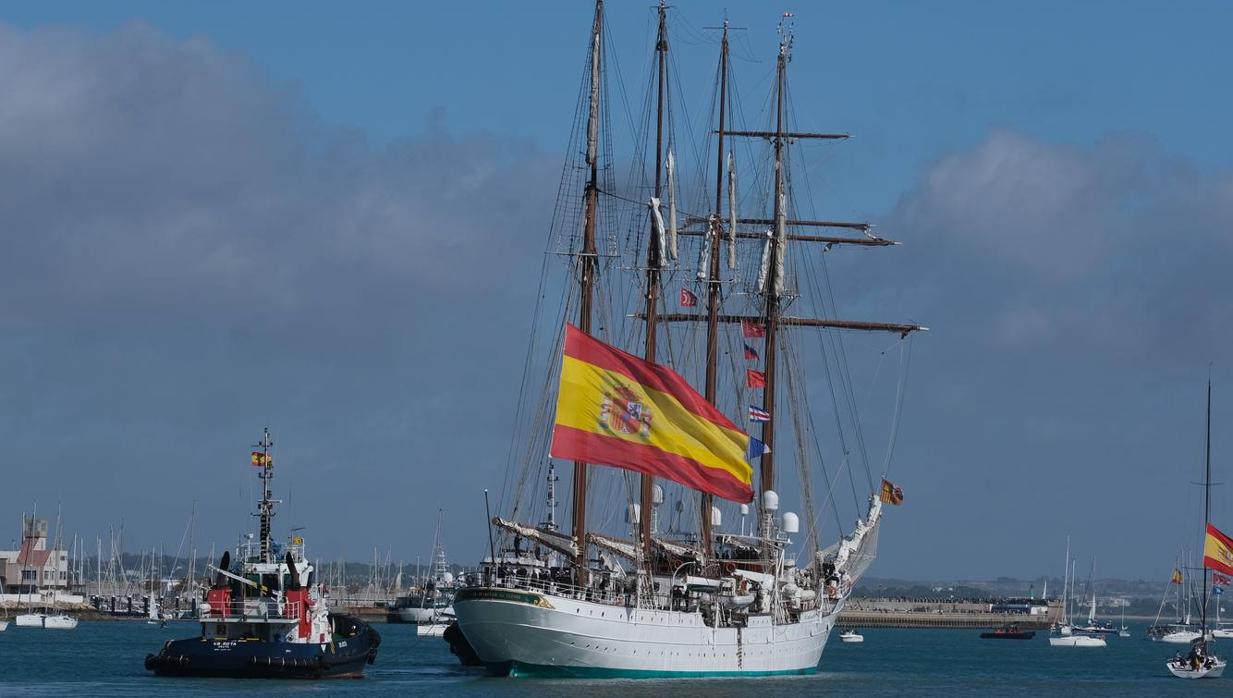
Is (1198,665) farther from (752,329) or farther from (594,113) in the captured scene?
(594,113)

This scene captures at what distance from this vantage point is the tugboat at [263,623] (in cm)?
9819

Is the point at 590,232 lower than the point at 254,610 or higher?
higher

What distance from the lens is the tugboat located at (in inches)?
3866

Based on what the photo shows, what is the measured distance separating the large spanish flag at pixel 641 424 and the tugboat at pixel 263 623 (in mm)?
13802

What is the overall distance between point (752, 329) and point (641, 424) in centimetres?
2535

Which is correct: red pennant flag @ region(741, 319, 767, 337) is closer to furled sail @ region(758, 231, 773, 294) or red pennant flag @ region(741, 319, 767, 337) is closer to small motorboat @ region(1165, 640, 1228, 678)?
furled sail @ region(758, 231, 773, 294)

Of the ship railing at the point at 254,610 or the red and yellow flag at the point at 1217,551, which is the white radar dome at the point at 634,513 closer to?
the ship railing at the point at 254,610

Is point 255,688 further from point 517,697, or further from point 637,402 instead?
point 637,402

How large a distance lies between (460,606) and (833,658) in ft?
240

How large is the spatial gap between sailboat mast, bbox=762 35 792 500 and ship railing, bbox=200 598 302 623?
3677 cm

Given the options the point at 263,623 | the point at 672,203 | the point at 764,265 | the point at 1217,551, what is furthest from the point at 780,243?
the point at 263,623

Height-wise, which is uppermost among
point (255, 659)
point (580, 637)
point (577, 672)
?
point (580, 637)

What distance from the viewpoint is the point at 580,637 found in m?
98.6

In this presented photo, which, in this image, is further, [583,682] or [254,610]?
[254,610]
